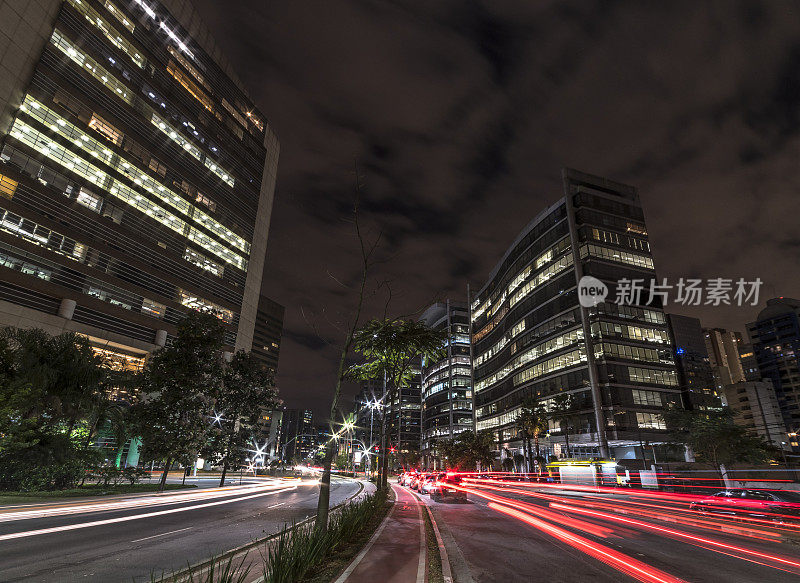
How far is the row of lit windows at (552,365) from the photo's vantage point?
69.2 metres

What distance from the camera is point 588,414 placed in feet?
213

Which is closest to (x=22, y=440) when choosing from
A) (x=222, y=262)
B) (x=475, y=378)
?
(x=222, y=262)

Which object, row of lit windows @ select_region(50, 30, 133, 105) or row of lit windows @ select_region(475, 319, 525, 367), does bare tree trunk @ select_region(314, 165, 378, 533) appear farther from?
row of lit windows @ select_region(475, 319, 525, 367)

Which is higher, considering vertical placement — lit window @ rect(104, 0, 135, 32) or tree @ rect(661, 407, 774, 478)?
lit window @ rect(104, 0, 135, 32)

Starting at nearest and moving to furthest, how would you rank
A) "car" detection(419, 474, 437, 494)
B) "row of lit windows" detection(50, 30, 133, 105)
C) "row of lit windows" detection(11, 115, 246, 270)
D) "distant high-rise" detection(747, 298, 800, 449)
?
"car" detection(419, 474, 437, 494), "row of lit windows" detection(11, 115, 246, 270), "row of lit windows" detection(50, 30, 133, 105), "distant high-rise" detection(747, 298, 800, 449)

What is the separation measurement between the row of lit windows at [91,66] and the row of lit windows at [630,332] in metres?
83.4

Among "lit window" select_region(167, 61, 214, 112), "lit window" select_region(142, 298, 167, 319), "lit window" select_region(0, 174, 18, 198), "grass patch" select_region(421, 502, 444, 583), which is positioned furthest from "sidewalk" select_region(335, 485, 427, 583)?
"lit window" select_region(167, 61, 214, 112)

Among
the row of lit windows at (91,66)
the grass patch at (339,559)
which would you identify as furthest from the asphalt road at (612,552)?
Answer: the row of lit windows at (91,66)

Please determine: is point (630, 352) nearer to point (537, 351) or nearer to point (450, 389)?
point (537, 351)

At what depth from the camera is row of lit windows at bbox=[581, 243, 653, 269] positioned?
72.6 m

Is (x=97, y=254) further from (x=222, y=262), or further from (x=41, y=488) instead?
(x=41, y=488)

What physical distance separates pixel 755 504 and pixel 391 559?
852 inches

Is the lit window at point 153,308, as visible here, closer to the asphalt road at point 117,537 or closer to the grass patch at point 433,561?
the asphalt road at point 117,537

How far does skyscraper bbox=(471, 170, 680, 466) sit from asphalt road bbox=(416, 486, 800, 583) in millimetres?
46954
